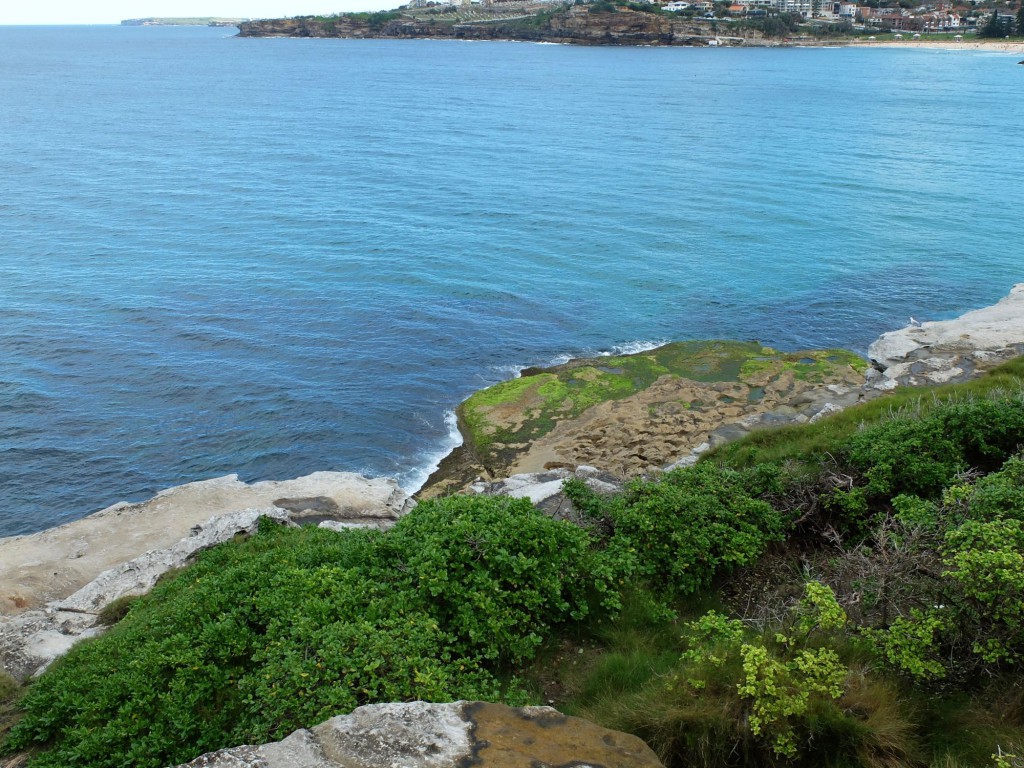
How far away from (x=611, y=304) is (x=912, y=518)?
2879 centimetres

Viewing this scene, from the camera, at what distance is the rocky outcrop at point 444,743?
22.2 feet

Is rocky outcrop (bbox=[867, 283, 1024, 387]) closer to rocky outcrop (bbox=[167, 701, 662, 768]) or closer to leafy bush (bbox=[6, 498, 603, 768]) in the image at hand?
leafy bush (bbox=[6, 498, 603, 768])

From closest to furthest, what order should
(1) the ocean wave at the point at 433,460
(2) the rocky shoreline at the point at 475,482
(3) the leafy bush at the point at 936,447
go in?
(3) the leafy bush at the point at 936,447 → (2) the rocky shoreline at the point at 475,482 → (1) the ocean wave at the point at 433,460

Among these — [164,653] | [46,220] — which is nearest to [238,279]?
[46,220]

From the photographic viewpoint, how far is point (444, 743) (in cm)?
695

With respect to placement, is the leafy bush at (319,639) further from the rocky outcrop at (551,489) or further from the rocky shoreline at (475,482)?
the rocky shoreline at (475,482)

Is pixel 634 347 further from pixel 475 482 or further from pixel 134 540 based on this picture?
pixel 134 540

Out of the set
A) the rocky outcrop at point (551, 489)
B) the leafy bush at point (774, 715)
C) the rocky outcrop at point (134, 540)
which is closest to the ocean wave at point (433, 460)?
the rocky outcrop at point (134, 540)

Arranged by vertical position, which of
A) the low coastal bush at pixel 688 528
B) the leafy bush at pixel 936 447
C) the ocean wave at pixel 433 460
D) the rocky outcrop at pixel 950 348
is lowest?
the ocean wave at pixel 433 460

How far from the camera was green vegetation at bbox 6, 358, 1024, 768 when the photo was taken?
8.03 metres

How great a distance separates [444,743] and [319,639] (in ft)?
9.09

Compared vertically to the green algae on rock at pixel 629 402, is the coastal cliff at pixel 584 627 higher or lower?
higher

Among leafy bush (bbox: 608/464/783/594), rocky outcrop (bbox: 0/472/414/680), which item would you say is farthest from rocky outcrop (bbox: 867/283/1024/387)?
rocky outcrop (bbox: 0/472/414/680)

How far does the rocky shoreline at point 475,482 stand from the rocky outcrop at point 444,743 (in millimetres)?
7388
